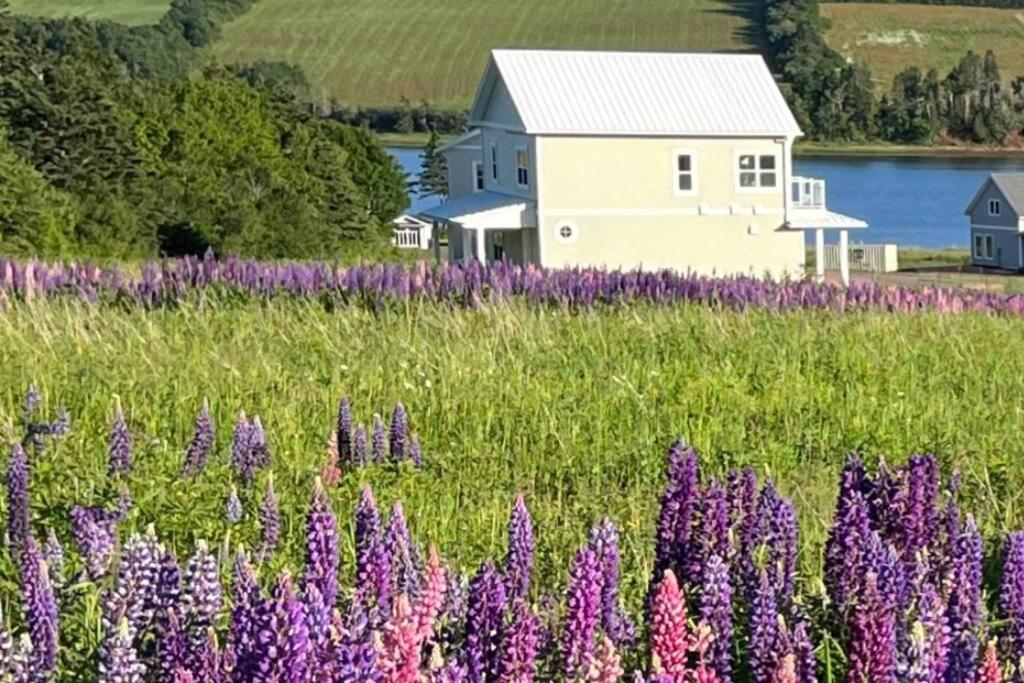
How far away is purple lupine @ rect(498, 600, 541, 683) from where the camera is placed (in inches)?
104

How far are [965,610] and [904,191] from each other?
116m

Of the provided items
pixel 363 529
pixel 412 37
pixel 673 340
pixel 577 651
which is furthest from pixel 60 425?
pixel 412 37

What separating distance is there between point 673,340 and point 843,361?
1.24m

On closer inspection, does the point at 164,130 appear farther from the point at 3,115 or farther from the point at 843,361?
the point at 843,361

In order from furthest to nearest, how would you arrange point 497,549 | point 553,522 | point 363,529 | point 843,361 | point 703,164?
point 703,164 < point 843,361 < point 553,522 < point 497,549 < point 363,529

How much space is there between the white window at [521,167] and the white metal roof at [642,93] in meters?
1.51

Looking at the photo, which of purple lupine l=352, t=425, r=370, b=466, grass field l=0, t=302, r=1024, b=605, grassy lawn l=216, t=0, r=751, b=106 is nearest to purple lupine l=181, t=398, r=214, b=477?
grass field l=0, t=302, r=1024, b=605

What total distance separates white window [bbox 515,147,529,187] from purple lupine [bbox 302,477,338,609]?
4166 cm

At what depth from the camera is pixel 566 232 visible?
44.1 m

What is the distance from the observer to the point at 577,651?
2740 millimetres

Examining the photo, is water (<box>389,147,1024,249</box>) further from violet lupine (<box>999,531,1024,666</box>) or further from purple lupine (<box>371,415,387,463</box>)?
violet lupine (<box>999,531,1024,666</box>)

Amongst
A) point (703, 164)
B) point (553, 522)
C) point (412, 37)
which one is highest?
point (412, 37)

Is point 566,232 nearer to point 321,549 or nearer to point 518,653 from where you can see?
point 321,549

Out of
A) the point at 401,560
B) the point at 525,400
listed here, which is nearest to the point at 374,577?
the point at 401,560
